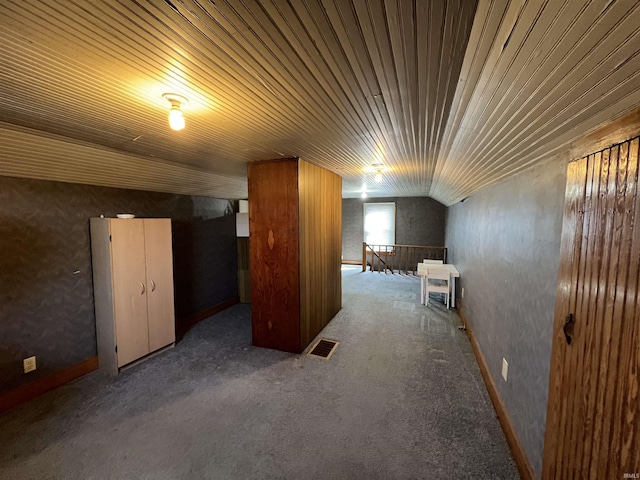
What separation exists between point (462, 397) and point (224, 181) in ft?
11.4

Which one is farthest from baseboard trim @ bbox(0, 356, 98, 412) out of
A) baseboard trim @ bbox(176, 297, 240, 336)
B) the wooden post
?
the wooden post

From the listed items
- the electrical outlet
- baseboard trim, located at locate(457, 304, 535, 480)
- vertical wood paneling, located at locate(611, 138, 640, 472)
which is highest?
vertical wood paneling, located at locate(611, 138, 640, 472)

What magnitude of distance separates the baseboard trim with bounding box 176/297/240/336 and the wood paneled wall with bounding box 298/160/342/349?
5.94ft

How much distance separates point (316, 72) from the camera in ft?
3.67

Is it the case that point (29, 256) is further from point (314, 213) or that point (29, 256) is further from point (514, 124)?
point (514, 124)

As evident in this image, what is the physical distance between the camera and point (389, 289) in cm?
560

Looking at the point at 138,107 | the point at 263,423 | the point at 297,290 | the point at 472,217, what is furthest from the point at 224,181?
the point at 472,217

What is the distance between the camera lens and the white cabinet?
2.61 metres

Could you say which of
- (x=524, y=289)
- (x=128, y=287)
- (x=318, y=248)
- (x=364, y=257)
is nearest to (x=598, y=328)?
(x=524, y=289)

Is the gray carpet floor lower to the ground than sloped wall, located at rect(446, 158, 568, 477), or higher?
lower

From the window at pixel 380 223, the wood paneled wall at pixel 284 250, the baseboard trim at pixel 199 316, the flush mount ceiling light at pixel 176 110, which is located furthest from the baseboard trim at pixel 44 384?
the window at pixel 380 223

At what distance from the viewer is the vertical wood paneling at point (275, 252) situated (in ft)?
9.23

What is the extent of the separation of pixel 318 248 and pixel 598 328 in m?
2.62

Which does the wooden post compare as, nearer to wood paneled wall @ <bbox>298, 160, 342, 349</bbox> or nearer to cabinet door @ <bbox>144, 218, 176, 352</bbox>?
wood paneled wall @ <bbox>298, 160, 342, 349</bbox>
